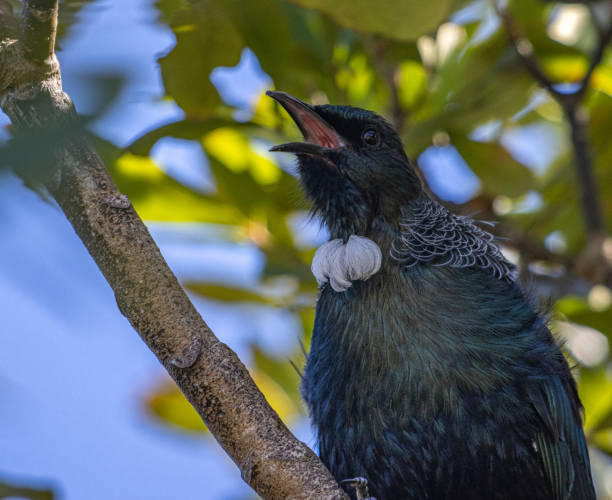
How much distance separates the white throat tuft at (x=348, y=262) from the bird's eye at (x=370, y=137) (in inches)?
14.9

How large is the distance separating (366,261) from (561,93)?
1618 mm

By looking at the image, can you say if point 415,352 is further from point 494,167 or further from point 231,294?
point 231,294

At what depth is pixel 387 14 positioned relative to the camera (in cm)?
256

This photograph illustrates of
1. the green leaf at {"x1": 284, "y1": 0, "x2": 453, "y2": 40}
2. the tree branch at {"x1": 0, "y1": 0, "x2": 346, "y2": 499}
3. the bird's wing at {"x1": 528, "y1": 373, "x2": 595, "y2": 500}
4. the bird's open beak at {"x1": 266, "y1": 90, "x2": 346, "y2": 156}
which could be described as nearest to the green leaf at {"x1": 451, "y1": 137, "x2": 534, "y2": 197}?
the bird's open beak at {"x1": 266, "y1": 90, "x2": 346, "y2": 156}

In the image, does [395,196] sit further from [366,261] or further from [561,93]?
[561,93]

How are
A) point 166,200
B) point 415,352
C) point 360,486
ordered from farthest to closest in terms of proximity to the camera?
point 166,200 < point 415,352 < point 360,486

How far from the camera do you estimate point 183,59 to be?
8.28 feet

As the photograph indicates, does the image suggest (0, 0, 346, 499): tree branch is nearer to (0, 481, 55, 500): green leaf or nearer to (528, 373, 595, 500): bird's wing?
(0, 481, 55, 500): green leaf

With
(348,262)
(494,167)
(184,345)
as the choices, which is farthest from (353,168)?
(184,345)

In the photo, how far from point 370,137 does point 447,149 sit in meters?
1.01

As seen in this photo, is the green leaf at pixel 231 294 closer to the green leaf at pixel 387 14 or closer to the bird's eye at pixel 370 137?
the bird's eye at pixel 370 137

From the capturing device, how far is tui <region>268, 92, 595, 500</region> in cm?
266

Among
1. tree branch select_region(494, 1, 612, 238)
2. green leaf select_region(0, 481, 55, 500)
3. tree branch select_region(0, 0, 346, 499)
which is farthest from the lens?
tree branch select_region(494, 1, 612, 238)

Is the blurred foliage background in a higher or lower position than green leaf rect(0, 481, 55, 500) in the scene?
higher
